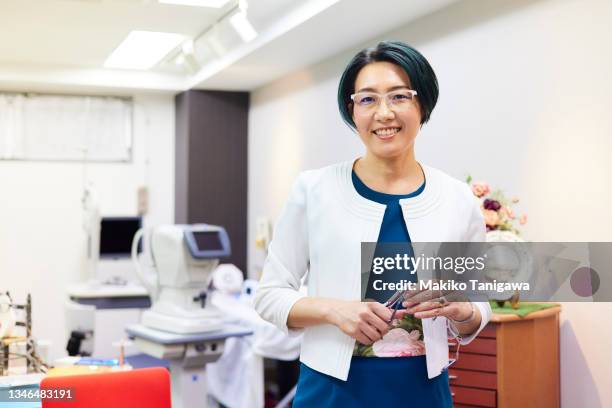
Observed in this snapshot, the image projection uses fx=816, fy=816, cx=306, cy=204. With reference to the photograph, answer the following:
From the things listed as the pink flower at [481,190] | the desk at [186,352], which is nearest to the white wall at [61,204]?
the desk at [186,352]

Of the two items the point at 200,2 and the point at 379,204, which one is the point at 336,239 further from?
the point at 200,2

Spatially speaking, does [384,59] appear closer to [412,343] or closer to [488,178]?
[412,343]

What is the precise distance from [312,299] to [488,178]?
2.82 metres

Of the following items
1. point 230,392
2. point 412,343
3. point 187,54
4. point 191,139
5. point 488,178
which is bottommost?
point 230,392

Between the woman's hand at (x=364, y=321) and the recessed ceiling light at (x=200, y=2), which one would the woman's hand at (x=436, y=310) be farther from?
the recessed ceiling light at (x=200, y=2)

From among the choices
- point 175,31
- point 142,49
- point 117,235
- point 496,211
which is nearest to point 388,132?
point 496,211

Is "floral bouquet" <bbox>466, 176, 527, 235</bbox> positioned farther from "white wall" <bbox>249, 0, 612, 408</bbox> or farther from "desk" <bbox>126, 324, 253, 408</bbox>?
"desk" <bbox>126, 324, 253, 408</bbox>

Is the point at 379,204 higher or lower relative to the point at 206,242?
higher

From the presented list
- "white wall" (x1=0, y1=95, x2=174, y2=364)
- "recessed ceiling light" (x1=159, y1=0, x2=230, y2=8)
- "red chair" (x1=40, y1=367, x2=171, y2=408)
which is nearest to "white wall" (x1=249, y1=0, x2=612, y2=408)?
"recessed ceiling light" (x1=159, y1=0, x2=230, y2=8)

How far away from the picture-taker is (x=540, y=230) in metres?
3.79

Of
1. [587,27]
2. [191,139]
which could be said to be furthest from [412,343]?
[191,139]

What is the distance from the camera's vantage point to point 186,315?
14.5 feet

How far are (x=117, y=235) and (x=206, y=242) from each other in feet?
9.39

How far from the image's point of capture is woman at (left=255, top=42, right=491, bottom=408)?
1484 mm
